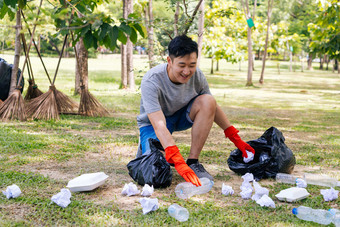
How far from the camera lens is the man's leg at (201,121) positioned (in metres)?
A: 3.15

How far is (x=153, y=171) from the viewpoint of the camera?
2779mm

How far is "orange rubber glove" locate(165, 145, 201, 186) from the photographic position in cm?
276

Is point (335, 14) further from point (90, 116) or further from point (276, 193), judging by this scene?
point (276, 193)

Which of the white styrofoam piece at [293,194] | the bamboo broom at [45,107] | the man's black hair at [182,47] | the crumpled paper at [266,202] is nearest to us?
the crumpled paper at [266,202]

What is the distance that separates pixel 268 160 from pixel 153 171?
98 cm

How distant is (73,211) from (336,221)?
153cm

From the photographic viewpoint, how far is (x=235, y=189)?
287 centimetres

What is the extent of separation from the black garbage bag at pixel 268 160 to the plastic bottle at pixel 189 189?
1.65ft

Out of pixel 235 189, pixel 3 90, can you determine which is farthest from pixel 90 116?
pixel 235 189

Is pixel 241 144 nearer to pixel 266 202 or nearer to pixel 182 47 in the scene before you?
pixel 266 202

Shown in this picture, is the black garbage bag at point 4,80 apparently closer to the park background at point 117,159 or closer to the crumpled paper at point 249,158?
the park background at point 117,159

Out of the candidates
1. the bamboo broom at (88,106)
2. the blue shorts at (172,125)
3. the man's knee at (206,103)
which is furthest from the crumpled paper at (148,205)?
the bamboo broom at (88,106)

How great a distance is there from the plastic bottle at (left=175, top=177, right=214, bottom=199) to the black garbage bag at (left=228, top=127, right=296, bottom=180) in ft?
1.65

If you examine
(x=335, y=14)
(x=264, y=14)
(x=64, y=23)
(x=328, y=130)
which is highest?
(x=264, y=14)
